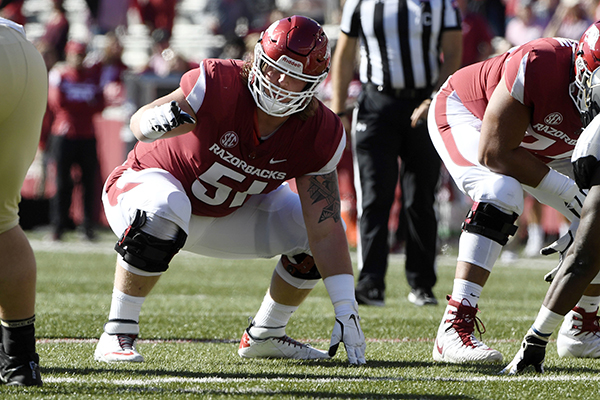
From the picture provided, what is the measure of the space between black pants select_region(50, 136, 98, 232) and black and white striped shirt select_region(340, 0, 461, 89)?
5.31 metres

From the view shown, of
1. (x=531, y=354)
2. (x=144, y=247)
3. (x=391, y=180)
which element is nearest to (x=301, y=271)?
(x=144, y=247)

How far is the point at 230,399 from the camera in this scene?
248 centimetres

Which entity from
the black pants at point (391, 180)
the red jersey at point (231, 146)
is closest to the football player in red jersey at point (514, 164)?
the red jersey at point (231, 146)

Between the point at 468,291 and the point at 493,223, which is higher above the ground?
the point at 493,223

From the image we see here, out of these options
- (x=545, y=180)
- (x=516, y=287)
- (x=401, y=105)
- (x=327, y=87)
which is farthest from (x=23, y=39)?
(x=327, y=87)

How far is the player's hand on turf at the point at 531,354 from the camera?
2846 millimetres

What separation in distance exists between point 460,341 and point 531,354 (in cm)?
47

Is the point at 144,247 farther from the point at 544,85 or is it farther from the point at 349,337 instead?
the point at 544,85

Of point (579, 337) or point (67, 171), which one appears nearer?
point (579, 337)

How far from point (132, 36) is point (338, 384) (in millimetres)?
12990

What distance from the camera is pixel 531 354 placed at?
2857 millimetres

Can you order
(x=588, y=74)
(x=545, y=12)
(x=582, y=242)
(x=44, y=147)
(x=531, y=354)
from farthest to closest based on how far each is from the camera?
1. (x=44, y=147)
2. (x=545, y=12)
3. (x=588, y=74)
4. (x=531, y=354)
5. (x=582, y=242)

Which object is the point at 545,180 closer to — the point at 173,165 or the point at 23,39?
the point at 173,165

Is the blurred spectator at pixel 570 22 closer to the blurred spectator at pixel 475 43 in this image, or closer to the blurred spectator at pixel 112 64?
the blurred spectator at pixel 475 43
